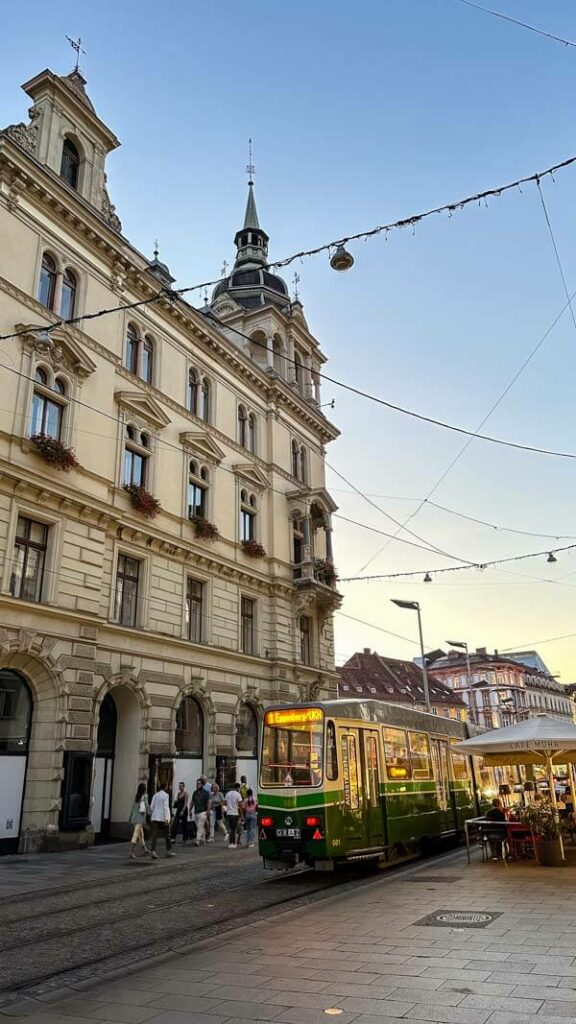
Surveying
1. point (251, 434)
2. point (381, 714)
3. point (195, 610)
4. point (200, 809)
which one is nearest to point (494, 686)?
point (251, 434)

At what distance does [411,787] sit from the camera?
1775 centimetres

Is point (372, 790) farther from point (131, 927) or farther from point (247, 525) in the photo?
point (247, 525)

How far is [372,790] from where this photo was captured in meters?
15.6

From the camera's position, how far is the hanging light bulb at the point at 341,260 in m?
12.6

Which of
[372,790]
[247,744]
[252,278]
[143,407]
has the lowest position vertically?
[372,790]

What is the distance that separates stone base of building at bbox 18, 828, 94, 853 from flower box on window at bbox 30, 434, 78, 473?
955 centimetres

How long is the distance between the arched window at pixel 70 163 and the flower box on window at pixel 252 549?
→ 47.6 feet

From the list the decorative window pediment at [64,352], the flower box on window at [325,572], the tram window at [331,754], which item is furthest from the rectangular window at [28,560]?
the flower box on window at [325,572]

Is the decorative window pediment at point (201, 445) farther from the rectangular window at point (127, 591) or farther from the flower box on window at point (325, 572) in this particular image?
the flower box on window at point (325, 572)

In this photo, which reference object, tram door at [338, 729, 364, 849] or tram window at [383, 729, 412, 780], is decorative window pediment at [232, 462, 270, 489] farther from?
tram door at [338, 729, 364, 849]

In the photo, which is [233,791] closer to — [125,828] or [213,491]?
[125,828]

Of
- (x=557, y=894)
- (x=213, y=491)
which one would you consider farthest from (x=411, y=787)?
(x=213, y=491)

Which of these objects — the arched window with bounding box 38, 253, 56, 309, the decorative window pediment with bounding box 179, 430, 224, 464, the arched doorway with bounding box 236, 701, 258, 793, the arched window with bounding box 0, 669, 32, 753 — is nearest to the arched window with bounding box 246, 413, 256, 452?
the decorative window pediment with bounding box 179, 430, 224, 464

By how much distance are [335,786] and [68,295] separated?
17006mm
